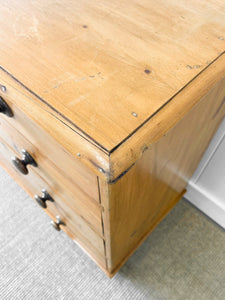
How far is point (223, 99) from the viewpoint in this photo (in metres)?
0.48

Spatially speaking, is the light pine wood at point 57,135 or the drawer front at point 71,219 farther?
the drawer front at point 71,219

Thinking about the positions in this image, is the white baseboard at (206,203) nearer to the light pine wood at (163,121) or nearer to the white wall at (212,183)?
the white wall at (212,183)

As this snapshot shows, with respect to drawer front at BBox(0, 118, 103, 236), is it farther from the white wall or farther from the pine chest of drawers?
the white wall

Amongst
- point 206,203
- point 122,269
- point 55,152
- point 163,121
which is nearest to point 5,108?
point 55,152

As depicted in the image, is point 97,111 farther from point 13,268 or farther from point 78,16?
point 13,268

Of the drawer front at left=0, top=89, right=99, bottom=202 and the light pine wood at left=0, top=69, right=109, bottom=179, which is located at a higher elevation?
the light pine wood at left=0, top=69, right=109, bottom=179

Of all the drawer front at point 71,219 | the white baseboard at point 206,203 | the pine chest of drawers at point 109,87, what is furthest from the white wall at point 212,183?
the drawer front at point 71,219

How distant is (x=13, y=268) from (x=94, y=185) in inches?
28.9

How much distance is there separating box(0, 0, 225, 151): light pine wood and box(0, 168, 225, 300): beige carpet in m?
0.73

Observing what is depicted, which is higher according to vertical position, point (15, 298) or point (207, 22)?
point (207, 22)

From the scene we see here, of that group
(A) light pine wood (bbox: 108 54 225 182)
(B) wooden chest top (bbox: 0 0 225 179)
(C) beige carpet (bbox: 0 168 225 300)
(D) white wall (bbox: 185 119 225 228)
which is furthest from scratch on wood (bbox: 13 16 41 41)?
(C) beige carpet (bbox: 0 168 225 300)

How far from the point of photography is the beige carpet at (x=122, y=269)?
2.64 feet

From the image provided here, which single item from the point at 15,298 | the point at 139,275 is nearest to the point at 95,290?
the point at 139,275

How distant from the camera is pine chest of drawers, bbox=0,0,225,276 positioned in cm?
29
